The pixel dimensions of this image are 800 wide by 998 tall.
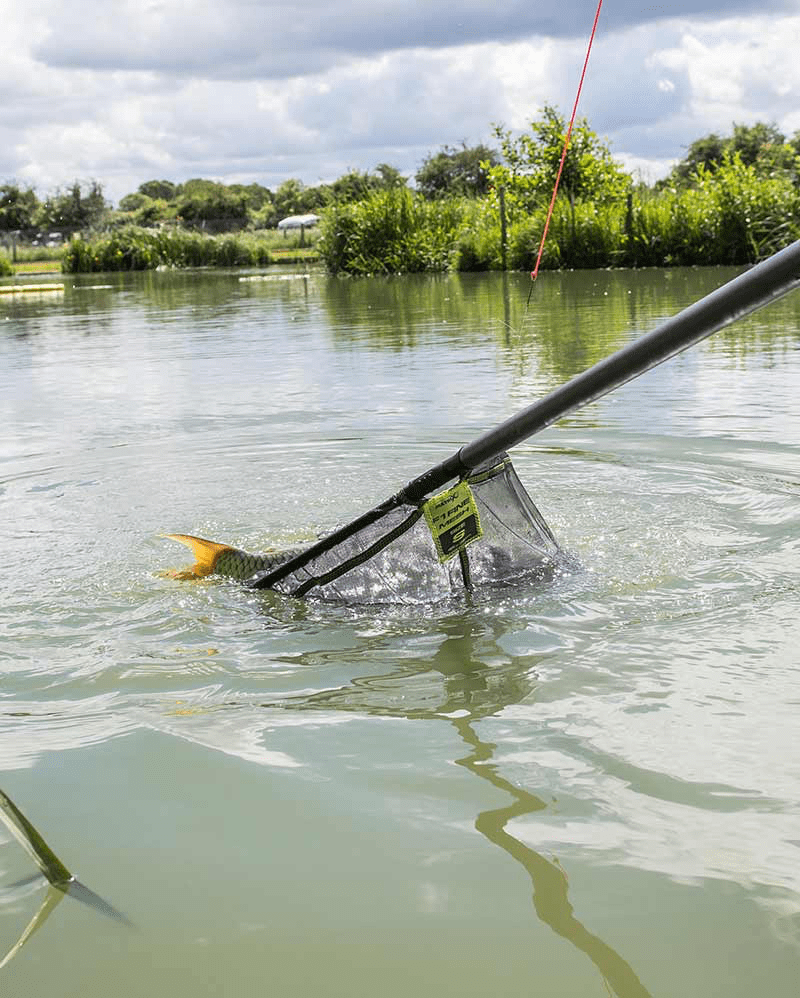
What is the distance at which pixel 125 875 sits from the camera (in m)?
2.21

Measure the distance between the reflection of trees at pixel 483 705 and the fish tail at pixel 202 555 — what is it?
985 millimetres

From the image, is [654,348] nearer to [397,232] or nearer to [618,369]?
[618,369]

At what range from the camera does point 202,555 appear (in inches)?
168

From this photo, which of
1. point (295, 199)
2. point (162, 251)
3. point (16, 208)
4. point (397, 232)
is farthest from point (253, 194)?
point (397, 232)

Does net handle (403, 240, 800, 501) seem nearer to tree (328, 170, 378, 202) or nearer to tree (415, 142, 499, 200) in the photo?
tree (328, 170, 378, 202)

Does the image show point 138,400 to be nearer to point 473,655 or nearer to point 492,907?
point 473,655

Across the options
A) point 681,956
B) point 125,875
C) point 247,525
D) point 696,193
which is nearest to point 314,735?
point 125,875

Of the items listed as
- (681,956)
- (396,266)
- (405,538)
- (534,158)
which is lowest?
(681,956)

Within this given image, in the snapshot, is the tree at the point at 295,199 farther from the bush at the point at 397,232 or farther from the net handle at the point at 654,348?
the net handle at the point at 654,348

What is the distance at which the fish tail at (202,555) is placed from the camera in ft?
13.9

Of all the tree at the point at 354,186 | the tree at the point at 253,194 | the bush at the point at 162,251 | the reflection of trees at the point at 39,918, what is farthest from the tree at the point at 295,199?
the reflection of trees at the point at 39,918

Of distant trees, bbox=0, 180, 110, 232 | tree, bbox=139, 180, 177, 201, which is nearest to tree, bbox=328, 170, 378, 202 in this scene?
distant trees, bbox=0, 180, 110, 232

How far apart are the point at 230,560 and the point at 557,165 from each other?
25022 mm

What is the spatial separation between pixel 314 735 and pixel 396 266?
27862mm
